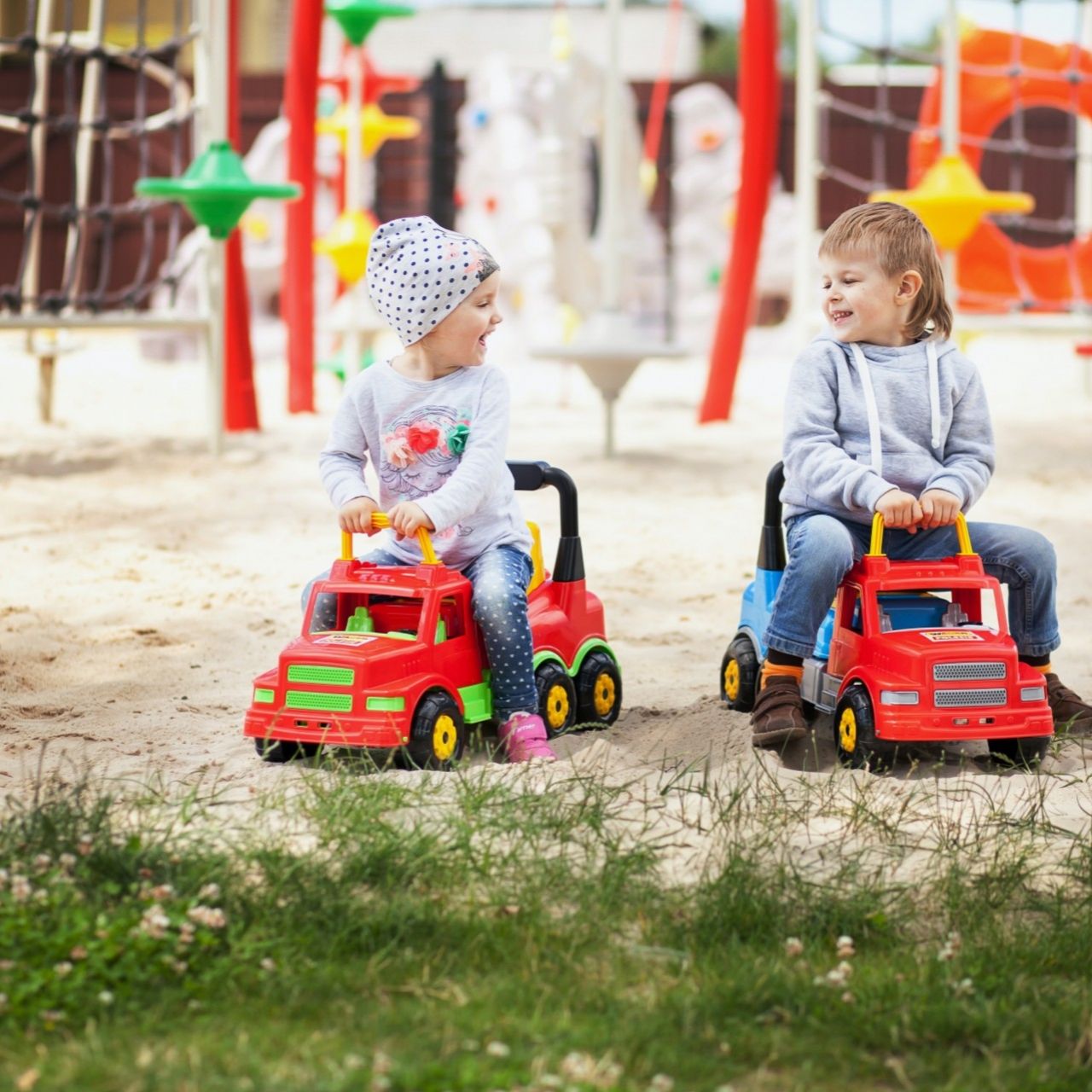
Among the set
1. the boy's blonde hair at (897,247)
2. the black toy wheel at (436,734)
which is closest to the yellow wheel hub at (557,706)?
the black toy wheel at (436,734)

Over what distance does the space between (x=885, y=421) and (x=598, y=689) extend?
0.77 meters

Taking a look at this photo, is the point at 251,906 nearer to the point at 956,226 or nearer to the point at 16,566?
the point at 16,566

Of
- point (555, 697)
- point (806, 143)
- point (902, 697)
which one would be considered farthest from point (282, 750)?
point (806, 143)

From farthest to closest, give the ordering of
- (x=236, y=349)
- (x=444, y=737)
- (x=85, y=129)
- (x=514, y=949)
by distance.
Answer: (x=236, y=349)
(x=85, y=129)
(x=444, y=737)
(x=514, y=949)

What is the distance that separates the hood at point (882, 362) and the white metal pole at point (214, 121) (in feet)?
13.8

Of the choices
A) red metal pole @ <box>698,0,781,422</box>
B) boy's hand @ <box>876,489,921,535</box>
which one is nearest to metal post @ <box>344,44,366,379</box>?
red metal pole @ <box>698,0,781,422</box>

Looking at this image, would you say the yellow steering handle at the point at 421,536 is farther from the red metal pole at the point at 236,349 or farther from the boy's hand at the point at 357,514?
the red metal pole at the point at 236,349

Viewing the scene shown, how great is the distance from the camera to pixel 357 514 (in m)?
2.94

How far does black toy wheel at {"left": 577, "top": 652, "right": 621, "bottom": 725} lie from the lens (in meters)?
3.27

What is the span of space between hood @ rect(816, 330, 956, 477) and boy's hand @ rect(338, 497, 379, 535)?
929mm

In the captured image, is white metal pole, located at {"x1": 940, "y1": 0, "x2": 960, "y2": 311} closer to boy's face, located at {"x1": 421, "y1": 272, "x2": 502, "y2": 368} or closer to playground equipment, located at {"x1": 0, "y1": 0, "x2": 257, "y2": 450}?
playground equipment, located at {"x1": 0, "y1": 0, "x2": 257, "y2": 450}

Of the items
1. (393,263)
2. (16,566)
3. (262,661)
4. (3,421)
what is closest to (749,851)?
(393,263)

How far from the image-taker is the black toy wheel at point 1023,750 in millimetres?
2889

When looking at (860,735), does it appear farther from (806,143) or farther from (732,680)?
(806,143)
